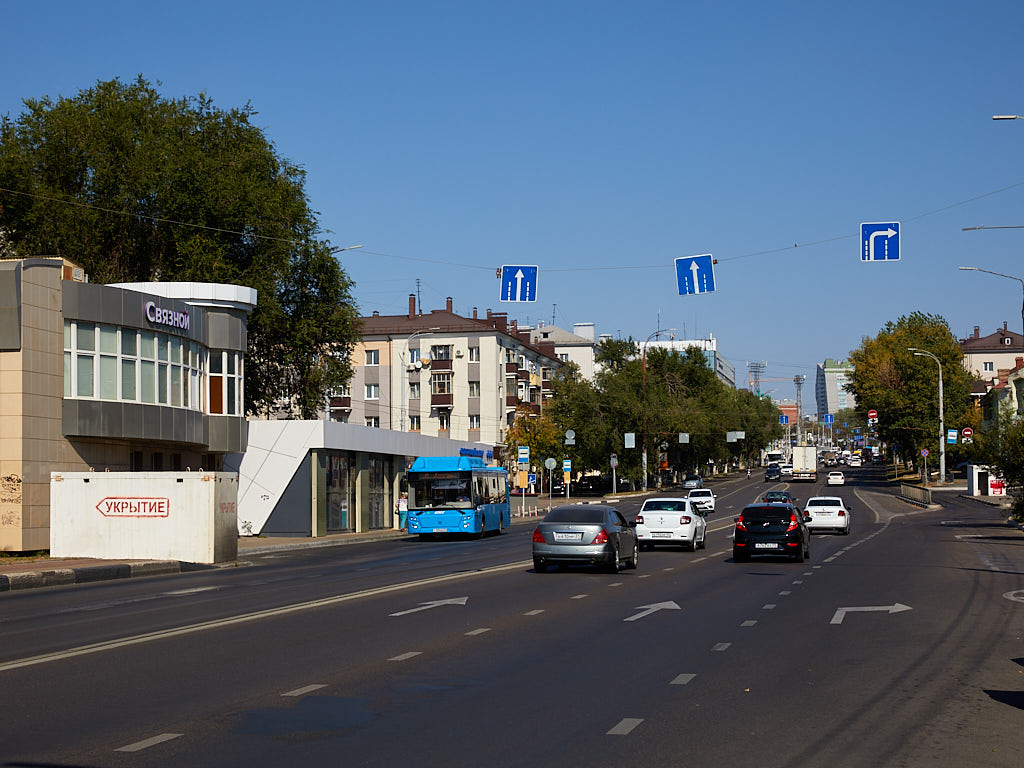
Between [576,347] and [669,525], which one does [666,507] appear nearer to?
[669,525]

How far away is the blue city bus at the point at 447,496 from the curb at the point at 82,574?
1623cm

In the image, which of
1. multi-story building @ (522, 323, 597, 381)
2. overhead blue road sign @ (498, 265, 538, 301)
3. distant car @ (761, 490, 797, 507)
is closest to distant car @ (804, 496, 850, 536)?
distant car @ (761, 490, 797, 507)

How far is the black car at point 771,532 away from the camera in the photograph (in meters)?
29.2

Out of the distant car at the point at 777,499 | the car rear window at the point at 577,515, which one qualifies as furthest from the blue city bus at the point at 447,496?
the car rear window at the point at 577,515

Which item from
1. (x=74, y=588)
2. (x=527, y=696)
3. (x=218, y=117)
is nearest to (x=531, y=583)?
(x=74, y=588)

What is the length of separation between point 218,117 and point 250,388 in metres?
13.0

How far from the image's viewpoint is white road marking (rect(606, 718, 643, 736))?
348 inches

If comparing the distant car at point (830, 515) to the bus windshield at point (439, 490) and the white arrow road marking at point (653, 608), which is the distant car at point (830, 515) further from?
the white arrow road marking at point (653, 608)

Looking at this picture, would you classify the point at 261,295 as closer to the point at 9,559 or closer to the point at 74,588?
the point at 9,559

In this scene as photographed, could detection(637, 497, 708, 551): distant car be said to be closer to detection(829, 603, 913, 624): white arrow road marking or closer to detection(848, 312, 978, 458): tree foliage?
detection(829, 603, 913, 624): white arrow road marking

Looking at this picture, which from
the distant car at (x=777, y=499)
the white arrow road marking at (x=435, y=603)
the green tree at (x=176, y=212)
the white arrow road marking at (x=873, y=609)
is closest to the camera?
the white arrow road marking at (x=873, y=609)

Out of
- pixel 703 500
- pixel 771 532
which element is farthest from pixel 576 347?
pixel 771 532

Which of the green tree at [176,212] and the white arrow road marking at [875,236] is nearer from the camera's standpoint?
the white arrow road marking at [875,236]

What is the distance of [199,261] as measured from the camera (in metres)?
51.9
